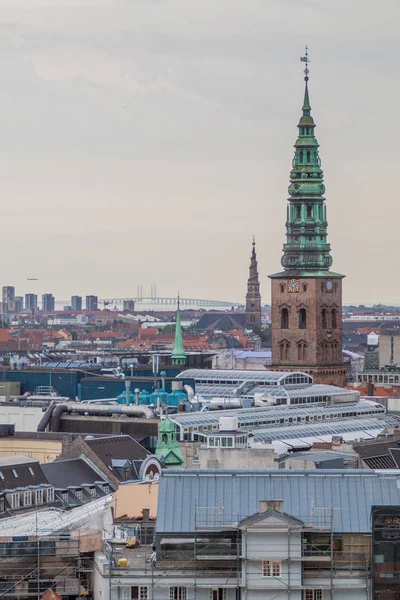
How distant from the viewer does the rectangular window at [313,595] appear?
5338 centimetres

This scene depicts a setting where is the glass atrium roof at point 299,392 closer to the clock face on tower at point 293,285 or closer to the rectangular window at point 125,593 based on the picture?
the clock face on tower at point 293,285

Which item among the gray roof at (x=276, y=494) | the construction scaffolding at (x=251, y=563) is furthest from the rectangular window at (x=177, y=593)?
the gray roof at (x=276, y=494)

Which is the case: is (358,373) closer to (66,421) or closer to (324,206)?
(324,206)

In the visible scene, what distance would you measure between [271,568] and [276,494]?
2.28 m

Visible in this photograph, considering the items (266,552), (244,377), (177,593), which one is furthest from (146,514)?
(244,377)

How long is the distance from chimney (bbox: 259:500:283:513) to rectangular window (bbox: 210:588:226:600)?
5.94 feet

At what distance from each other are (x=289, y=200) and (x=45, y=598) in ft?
313

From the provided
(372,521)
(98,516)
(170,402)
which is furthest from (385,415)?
(372,521)

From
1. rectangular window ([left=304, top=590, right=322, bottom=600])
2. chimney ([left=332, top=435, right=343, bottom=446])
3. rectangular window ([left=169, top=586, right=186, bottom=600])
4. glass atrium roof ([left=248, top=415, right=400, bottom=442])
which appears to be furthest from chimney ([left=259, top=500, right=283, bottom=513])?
glass atrium roof ([left=248, top=415, right=400, bottom=442])

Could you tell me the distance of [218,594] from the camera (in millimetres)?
53469

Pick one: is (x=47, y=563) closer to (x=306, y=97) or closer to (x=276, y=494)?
(x=276, y=494)

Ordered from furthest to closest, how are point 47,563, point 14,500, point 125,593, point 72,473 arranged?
1. point 72,473
2. point 14,500
3. point 47,563
4. point 125,593

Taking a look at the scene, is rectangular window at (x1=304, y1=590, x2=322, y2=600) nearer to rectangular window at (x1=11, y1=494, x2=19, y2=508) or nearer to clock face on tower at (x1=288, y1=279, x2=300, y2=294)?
rectangular window at (x1=11, y1=494, x2=19, y2=508)

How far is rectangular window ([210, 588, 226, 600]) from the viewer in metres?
53.4
